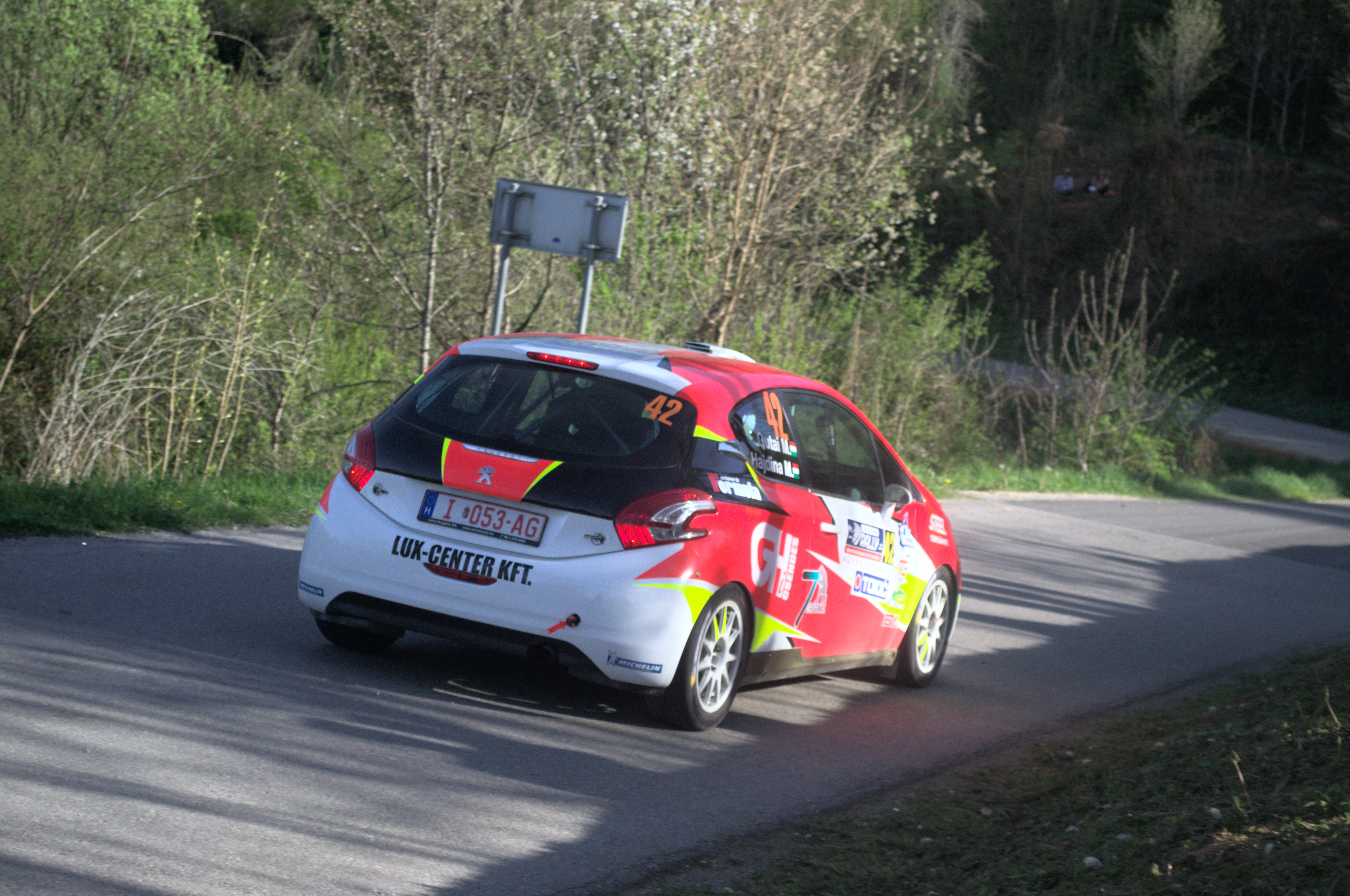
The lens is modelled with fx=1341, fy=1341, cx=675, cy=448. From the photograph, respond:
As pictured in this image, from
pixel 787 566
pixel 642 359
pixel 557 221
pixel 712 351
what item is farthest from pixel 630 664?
pixel 557 221

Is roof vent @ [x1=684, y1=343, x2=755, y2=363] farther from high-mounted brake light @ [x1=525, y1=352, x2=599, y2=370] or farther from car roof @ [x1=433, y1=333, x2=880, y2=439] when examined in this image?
high-mounted brake light @ [x1=525, y1=352, x2=599, y2=370]

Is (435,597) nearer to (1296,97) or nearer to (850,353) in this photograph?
(850,353)

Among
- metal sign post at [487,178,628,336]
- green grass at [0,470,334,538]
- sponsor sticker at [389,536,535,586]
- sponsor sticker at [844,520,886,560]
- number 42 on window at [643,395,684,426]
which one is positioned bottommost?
green grass at [0,470,334,538]

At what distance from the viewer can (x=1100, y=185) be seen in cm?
4975

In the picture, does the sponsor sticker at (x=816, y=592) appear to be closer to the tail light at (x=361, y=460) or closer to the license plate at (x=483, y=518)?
the license plate at (x=483, y=518)

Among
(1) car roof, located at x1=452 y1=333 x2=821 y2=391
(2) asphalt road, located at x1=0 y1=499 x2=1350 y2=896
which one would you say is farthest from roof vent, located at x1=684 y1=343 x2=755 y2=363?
(2) asphalt road, located at x1=0 y1=499 x2=1350 y2=896

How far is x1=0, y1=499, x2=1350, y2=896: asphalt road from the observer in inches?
162

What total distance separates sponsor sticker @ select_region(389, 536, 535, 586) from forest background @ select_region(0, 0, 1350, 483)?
5980 millimetres

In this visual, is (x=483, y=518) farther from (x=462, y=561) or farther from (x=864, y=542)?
(x=864, y=542)

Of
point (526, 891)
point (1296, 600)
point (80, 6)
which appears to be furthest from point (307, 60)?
point (526, 891)

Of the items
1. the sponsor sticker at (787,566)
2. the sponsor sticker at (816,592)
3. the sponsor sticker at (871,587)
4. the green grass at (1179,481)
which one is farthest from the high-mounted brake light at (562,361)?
the green grass at (1179,481)

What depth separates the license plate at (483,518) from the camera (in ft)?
19.0

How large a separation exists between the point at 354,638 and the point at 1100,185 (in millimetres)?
47681

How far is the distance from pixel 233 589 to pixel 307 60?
2233 cm
